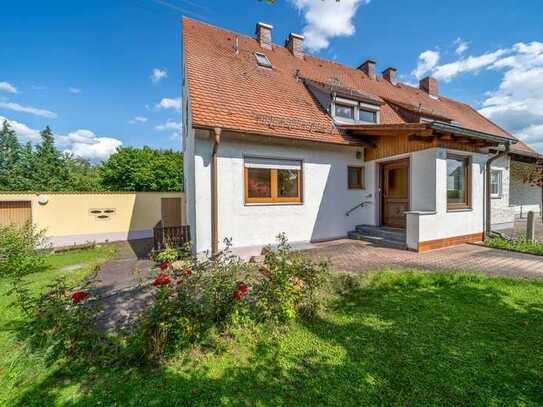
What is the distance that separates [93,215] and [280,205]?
9639 mm

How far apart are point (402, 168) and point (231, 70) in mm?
7184

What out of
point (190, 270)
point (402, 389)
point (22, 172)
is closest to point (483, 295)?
point (402, 389)

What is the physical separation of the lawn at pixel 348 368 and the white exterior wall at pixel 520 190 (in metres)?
13.2

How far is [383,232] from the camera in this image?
25.3ft

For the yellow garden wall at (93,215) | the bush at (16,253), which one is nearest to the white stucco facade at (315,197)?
the bush at (16,253)

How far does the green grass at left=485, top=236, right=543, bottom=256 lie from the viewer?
6129 millimetres

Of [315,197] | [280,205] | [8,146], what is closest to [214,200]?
[280,205]

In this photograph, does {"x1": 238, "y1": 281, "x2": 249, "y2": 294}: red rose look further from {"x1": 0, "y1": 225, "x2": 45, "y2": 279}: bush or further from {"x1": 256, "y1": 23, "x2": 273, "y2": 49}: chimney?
{"x1": 256, "y1": 23, "x2": 273, "y2": 49}: chimney

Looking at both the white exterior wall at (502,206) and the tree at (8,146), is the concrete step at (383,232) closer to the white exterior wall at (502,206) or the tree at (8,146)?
the white exterior wall at (502,206)

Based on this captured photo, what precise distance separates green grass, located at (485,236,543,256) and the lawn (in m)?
4.02

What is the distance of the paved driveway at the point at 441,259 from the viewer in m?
5.00

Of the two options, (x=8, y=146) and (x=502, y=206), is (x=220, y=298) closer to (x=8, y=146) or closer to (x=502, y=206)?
(x=502, y=206)

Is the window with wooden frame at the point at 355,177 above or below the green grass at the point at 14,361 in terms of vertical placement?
above

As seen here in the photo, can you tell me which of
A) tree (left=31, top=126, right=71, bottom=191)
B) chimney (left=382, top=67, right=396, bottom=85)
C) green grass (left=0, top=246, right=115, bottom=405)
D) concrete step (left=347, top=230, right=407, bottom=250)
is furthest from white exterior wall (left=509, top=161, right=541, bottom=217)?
tree (left=31, top=126, right=71, bottom=191)
